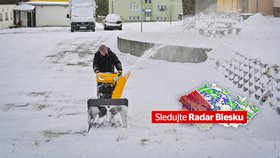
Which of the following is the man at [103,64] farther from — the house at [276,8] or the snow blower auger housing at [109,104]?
the house at [276,8]

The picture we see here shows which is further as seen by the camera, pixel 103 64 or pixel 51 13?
pixel 51 13

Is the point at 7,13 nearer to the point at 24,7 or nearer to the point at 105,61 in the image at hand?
the point at 24,7

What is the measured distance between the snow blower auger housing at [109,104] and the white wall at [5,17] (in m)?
33.6

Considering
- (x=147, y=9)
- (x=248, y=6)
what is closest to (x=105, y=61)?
(x=248, y=6)

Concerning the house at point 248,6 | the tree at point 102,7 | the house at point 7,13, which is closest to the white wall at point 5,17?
the house at point 7,13

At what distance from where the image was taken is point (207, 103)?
6.91 meters

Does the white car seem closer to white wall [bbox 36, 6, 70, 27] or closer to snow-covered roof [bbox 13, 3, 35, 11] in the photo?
snow-covered roof [bbox 13, 3, 35, 11]

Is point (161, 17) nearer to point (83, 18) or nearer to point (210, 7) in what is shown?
point (210, 7)

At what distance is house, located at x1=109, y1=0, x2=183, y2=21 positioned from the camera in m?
68.1

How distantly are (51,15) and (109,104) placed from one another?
137 feet

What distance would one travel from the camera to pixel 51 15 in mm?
46688

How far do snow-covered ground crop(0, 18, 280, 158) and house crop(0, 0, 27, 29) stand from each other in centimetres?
2550

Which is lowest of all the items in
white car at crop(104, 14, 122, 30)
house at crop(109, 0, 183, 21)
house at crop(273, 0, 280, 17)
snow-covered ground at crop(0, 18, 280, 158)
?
snow-covered ground at crop(0, 18, 280, 158)

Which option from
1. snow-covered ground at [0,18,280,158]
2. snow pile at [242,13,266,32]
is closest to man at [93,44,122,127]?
snow-covered ground at [0,18,280,158]
